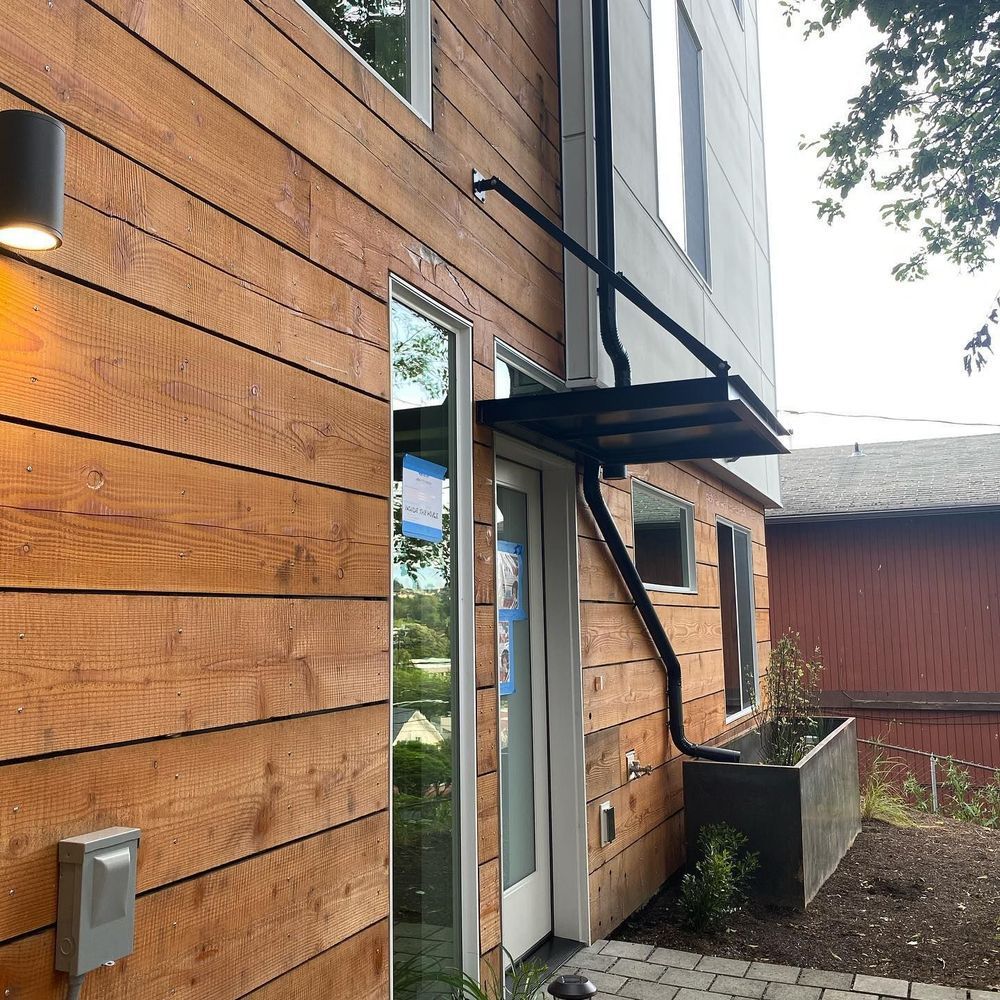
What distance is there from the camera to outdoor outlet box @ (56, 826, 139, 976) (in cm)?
161

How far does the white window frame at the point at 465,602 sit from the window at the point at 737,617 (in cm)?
435

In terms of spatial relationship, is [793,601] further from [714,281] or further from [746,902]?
[746,902]

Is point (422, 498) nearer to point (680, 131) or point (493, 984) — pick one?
point (493, 984)

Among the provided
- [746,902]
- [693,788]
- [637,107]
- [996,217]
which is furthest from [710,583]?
[996,217]

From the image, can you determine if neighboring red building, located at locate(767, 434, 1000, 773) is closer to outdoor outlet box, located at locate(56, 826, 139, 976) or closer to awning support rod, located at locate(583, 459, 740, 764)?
awning support rod, located at locate(583, 459, 740, 764)

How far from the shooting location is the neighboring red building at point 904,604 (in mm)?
11461

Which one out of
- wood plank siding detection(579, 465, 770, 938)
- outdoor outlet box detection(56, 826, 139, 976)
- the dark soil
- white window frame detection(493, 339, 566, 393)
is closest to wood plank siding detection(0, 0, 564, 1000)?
outdoor outlet box detection(56, 826, 139, 976)

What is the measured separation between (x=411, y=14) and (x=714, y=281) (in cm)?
381

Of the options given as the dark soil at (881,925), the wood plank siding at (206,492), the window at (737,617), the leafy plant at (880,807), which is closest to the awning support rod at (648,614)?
the dark soil at (881,925)

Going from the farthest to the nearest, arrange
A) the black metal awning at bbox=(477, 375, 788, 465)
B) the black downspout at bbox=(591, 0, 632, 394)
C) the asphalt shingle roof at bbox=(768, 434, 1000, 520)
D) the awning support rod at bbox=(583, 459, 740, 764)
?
the asphalt shingle roof at bbox=(768, 434, 1000, 520)
the awning support rod at bbox=(583, 459, 740, 764)
the black downspout at bbox=(591, 0, 632, 394)
the black metal awning at bbox=(477, 375, 788, 465)

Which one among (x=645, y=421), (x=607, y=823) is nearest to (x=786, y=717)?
(x=607, y=823)

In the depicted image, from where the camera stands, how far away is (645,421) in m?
3.93

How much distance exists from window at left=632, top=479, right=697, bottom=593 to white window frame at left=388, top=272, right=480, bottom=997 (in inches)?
83.1

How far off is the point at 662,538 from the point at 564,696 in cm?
191
